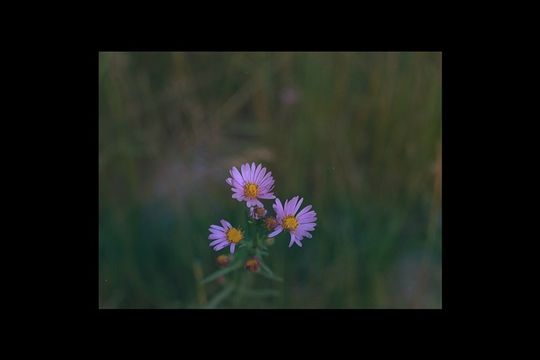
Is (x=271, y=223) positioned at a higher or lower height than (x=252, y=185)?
lower

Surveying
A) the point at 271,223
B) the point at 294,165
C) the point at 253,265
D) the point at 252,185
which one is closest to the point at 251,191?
the point at 252,185

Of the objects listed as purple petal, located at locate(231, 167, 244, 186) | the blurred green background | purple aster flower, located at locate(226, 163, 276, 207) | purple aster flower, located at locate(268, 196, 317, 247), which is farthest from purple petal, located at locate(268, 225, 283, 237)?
the blurred green background

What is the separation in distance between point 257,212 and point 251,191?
0.27ft

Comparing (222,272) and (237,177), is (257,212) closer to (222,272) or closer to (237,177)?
(237,177)

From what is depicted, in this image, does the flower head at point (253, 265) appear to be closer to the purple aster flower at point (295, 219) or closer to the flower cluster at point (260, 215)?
the flower cluster at point (260, 215)

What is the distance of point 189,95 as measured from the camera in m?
3.42

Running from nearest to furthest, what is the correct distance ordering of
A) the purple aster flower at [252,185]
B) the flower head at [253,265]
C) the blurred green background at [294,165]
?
the purple aster flower at [252,185] < the flower head at [253,265] < the blurred green background at [294,165]

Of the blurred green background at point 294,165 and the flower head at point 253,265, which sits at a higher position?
the blurred green background at point 294,165

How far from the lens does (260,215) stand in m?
1.90

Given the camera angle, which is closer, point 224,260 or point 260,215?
point 260,215

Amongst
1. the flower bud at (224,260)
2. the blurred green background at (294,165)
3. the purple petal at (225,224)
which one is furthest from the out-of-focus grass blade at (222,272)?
the blurred green background at (294,165)

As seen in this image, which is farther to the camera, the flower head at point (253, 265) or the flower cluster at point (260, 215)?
the flower head at point (253, 265)

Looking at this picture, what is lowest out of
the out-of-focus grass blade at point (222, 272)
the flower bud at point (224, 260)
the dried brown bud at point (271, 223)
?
the out-of-focus grass blade at point (222, 272)

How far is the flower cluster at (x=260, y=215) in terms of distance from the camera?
1.88 metres
